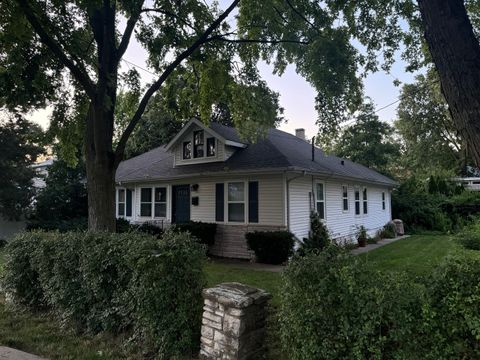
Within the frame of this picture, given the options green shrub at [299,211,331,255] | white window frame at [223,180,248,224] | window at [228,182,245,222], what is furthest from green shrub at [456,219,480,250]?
window at [228,182,245,222]

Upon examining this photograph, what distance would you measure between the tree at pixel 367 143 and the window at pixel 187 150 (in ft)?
56.1

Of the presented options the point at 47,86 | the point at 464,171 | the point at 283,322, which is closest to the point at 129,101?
the point at 47,86

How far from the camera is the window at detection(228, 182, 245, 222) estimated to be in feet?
36.7

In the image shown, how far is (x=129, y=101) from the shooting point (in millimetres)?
9992

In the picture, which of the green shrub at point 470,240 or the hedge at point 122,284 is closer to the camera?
the hedge at point 122,284

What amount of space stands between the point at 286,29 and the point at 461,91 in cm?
651

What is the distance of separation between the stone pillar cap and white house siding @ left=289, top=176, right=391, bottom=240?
22.2 ft

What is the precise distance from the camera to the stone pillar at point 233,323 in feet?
11.1

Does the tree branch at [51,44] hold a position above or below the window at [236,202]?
above

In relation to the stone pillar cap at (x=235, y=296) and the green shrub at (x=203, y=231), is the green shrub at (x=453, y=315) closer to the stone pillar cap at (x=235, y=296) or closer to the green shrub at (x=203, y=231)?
the stone pillar cap at (x=235, y=296)

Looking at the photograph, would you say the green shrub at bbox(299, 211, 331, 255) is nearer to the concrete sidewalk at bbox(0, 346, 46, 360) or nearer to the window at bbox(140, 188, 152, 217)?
the window at bbox(140, 188, 152, 217)

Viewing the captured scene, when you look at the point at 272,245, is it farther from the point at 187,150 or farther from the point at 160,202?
the point at 160,202

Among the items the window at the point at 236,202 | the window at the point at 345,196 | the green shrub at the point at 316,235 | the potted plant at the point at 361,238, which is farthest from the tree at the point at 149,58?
the potted plant at the point at 361,238

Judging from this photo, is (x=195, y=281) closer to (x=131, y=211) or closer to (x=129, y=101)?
(x=129, y=101)
